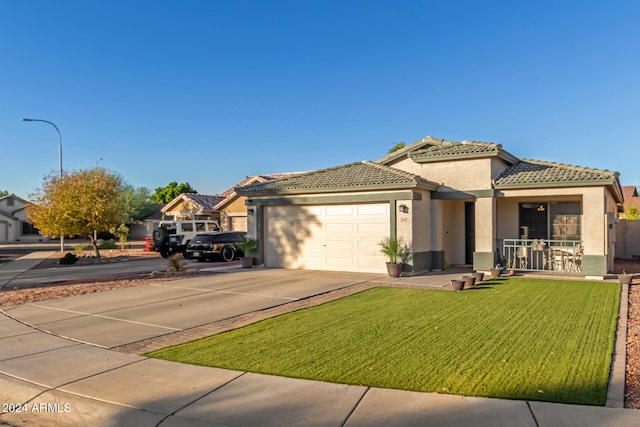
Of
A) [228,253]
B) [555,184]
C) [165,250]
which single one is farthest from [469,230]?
[165,250]

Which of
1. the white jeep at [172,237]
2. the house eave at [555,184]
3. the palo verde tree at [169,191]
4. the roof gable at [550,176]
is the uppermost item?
the palo verde tree at [169,191]

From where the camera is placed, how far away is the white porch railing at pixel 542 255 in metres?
15.1

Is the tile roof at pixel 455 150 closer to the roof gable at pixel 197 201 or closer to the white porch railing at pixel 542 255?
the white porch railing at pixel 542 255

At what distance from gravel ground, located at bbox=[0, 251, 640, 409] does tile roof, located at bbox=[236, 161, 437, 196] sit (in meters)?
4.60

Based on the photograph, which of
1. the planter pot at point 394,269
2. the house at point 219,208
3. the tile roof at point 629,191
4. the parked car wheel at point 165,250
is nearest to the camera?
the planter pot at point 394,269

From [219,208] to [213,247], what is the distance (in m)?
14.5

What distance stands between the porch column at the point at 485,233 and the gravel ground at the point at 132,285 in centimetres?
407

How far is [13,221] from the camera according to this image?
5212cm

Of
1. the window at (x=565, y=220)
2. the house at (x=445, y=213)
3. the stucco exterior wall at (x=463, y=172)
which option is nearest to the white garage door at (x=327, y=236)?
the house at (x=445, y=213)

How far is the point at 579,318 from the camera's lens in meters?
8.59

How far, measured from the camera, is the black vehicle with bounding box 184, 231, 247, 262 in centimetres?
2241

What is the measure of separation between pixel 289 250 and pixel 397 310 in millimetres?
8828

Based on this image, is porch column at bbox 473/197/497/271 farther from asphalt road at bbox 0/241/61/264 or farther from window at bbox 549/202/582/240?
asphalt road at bbox 0/241/61/264

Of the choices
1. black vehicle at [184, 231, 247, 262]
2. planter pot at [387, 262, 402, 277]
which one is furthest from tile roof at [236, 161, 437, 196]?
black vehicle at [184, 231, 247, 262]
